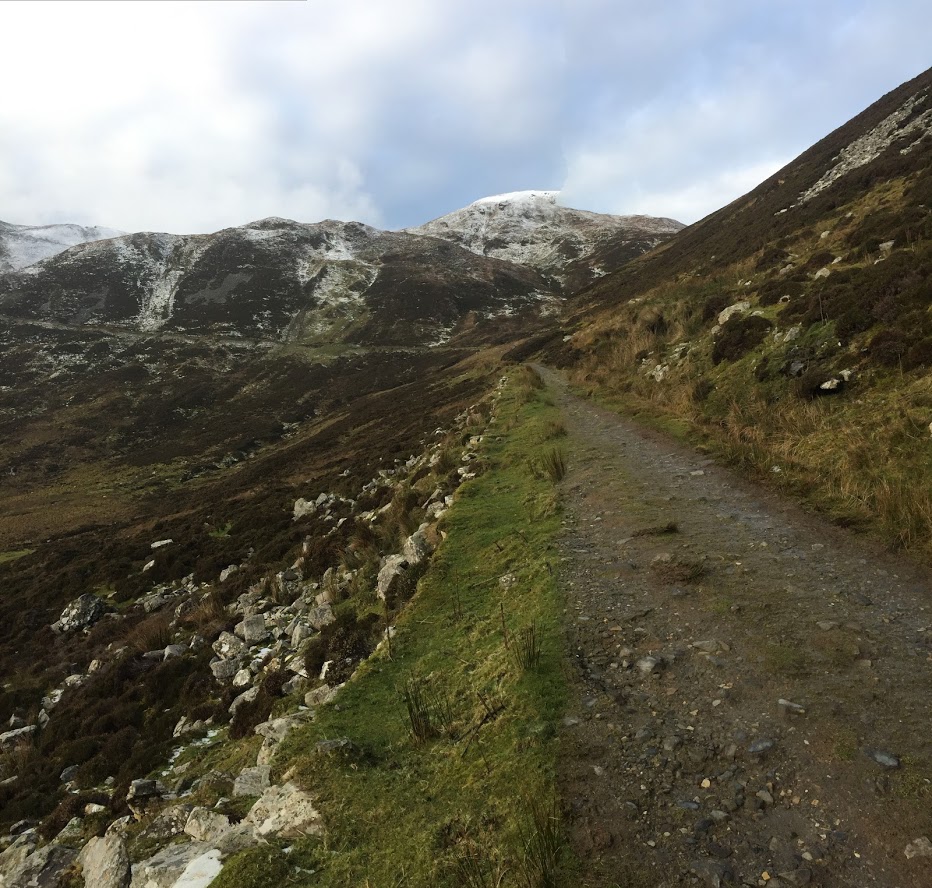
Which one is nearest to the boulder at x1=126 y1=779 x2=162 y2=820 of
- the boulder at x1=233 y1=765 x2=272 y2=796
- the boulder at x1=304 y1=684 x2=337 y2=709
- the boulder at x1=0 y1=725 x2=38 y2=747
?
the boulder at x1=304 y1=684 x2=337 y2=709

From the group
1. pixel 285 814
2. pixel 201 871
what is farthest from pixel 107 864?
pixel 285 814

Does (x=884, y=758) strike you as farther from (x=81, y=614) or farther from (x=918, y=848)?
(x=81, y=614)

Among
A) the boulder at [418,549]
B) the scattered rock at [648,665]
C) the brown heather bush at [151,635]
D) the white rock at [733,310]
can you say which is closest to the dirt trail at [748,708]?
the scattered rock at [648,665]

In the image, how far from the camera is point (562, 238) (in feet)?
564

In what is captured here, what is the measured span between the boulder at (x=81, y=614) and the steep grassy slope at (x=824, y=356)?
2036 centimetres

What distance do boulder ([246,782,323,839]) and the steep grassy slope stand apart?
7.50 metres

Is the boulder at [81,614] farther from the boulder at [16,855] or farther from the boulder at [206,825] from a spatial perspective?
the boulder at [206,825]

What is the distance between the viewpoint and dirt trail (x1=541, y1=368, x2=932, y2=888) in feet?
11.0

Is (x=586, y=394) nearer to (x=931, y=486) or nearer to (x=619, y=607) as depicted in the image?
(x=931, y=486)

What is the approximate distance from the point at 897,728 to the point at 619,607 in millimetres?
2848

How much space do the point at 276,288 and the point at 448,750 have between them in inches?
5246

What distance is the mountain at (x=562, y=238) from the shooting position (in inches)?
5581

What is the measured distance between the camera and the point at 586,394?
23.8 m

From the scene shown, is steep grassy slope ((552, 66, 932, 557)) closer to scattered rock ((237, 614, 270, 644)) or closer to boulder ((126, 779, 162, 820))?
boulder ((126, 779, 162, 820))
